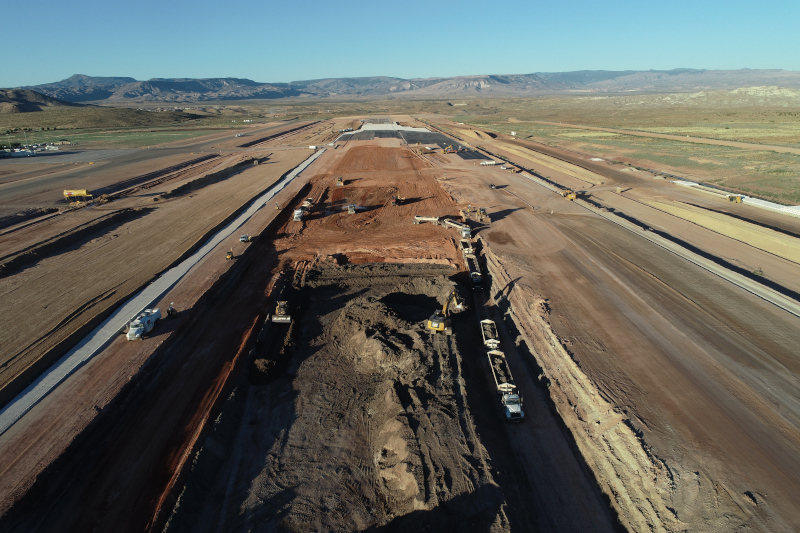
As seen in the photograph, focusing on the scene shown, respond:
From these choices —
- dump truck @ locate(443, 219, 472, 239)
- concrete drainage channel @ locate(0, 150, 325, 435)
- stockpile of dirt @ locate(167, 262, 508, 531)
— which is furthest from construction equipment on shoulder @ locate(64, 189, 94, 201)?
dump truck @ locate(443, 219, 472, 239)

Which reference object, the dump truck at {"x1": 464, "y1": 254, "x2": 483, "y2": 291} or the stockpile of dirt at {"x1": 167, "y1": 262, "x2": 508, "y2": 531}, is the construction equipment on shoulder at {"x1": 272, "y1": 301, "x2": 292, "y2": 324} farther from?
the dump truck at {"x1": 464, "y1": 254, "x2": 483, "y2": 291}

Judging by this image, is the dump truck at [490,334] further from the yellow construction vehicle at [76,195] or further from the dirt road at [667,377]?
the yellow construction vehicle at [76,195]

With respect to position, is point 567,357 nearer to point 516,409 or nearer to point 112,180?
point 516,409

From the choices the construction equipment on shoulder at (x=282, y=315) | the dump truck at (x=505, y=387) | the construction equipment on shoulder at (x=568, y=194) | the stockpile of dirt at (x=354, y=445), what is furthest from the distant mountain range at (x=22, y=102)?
the dump truck at (x=505, y=387)

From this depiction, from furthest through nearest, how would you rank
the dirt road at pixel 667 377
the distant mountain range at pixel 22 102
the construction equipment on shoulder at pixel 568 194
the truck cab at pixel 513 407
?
the distant mountain range at pixel 22 102
the construction equipment on shoulder at pixel 568 194
the truck cab at pixel 513 407
the dirt road at pixel 667 377

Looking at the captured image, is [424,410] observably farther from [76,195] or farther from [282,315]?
[76,195]

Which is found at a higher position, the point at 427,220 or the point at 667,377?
the point at 427,220

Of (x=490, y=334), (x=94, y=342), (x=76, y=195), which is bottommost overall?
(x=490, y=334)

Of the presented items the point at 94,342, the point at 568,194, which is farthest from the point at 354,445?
the point at 568,194
